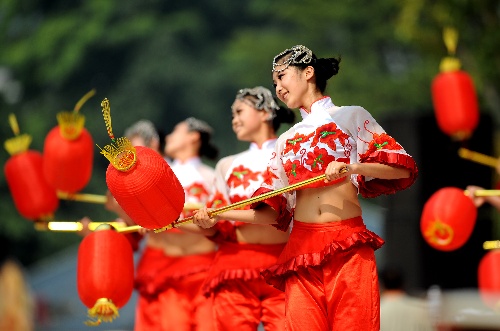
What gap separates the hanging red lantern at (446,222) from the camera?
5.60 m

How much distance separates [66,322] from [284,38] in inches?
326

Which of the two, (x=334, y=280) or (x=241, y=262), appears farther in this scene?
(x=241, y=262)

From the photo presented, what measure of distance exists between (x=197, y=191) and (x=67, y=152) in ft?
2.40

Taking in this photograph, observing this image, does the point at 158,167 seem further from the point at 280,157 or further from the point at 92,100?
the point at 92,100

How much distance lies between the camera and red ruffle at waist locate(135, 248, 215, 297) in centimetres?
584

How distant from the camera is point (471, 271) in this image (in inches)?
392

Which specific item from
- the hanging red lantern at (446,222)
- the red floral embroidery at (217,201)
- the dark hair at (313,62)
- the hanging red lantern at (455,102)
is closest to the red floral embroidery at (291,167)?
the dark hair at (313,62)

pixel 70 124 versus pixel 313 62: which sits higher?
pixel 70 124

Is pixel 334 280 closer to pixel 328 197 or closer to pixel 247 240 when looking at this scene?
pixel 328 197

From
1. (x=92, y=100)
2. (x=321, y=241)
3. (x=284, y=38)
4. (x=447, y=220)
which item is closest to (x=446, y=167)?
(x=447, y=220)

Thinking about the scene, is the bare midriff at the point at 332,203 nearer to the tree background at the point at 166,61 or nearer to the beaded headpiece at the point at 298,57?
the beaded headpiece at the point at 298,57

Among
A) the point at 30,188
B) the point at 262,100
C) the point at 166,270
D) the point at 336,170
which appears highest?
the point at 262,100

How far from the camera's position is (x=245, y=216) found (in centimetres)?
465

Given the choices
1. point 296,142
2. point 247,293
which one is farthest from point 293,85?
point 247,293
